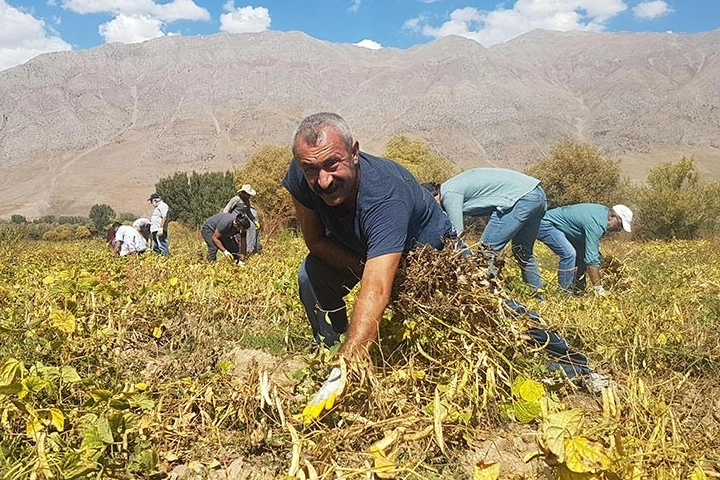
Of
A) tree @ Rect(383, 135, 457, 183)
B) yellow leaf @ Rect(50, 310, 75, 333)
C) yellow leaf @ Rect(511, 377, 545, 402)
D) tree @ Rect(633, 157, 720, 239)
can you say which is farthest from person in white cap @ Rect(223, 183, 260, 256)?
tree @ Rect(383, 135, 457, 183)

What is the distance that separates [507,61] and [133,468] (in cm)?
18683

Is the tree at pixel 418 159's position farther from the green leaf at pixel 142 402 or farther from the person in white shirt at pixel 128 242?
the green leaf at pixel 142 402

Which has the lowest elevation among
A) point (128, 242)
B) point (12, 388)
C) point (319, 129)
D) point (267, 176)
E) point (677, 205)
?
point (677, 205)

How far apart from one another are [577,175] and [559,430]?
30.6 m

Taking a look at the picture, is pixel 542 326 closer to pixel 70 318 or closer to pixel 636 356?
pixel 636 356

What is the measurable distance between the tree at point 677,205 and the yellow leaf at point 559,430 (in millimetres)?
21742

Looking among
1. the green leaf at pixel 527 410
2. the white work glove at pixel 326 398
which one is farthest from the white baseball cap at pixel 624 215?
the white work glove at pixel 326 398

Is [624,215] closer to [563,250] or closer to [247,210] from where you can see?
[563,250]

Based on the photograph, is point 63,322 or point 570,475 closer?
point 570,475

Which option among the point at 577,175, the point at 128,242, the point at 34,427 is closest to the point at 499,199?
the point at 34,427

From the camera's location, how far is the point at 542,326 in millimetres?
2674

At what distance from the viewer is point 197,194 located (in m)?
35.4

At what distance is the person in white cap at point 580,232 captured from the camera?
541 centimetres

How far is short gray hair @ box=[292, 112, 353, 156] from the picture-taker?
2.23 meters
